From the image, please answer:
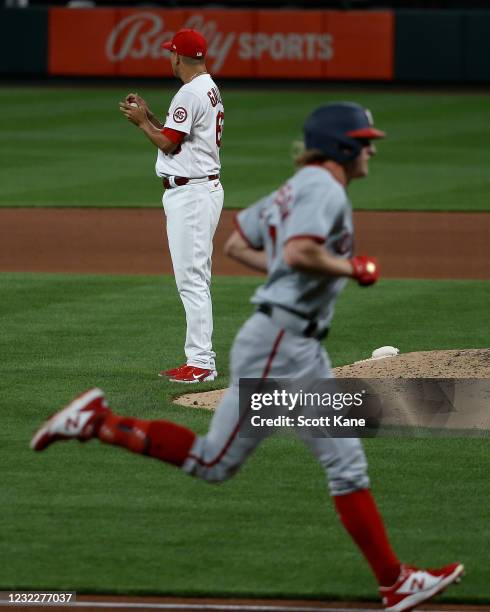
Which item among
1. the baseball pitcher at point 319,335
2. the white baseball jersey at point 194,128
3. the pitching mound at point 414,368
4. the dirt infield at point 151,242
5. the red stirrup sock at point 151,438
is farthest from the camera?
the dirt infield at point 151,242

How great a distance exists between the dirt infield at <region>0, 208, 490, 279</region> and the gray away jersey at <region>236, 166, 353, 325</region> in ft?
28.6

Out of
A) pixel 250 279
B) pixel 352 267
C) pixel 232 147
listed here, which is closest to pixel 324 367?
pixel 352 267

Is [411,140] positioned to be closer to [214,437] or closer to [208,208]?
[208,208]

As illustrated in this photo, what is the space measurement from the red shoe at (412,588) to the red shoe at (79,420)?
1322 mm

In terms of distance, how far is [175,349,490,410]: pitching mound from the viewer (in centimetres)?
917

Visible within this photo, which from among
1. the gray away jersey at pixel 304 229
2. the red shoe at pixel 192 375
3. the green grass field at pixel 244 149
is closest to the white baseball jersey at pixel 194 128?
the red shoe at pixel 192 375

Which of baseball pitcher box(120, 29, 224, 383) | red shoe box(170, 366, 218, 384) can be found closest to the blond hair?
baseball pitcher box(120, 29, 224, 383)

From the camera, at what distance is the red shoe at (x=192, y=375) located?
31.5 feet

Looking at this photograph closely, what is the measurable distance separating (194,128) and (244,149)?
15.2 m

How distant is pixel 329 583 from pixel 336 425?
0.66m

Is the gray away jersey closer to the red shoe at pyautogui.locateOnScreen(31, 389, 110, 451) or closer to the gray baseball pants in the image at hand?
the gray baseball pants

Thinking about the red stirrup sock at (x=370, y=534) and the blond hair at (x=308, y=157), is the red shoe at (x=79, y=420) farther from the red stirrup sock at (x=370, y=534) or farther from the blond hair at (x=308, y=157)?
the blond hair at (x=308, y=157)

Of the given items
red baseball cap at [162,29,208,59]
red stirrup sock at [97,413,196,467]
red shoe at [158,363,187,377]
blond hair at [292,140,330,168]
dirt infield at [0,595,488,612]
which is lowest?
red shoe at [158,363,187,377]

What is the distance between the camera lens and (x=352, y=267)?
547 cm
